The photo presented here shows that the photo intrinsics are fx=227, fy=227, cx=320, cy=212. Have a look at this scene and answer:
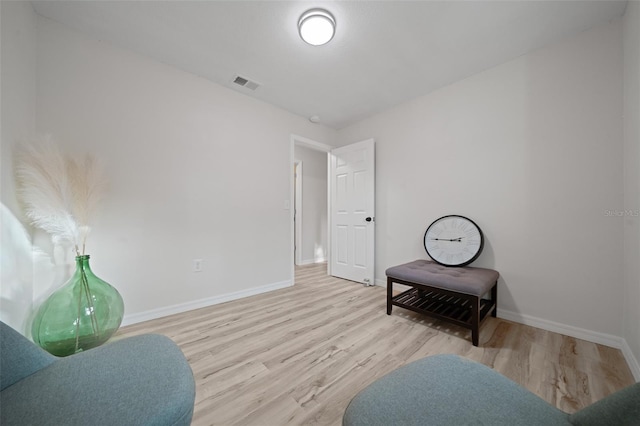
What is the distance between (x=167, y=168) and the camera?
2.15 meters

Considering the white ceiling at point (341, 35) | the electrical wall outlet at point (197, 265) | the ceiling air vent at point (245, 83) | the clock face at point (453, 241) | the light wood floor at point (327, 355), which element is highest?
the white ceiling at point (341, 35)

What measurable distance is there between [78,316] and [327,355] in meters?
1.62

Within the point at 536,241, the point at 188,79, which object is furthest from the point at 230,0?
the point at 536,241

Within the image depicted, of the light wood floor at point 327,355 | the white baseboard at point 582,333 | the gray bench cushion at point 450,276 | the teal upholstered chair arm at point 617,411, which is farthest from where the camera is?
the gray bench cushion at point 450,276

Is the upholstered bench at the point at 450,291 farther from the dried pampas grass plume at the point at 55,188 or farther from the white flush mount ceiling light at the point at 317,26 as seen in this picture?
the dried pampas grass plume at the point at 55,188

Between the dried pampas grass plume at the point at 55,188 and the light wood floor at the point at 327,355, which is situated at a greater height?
the dried pampas grass plume at the point at 55,188

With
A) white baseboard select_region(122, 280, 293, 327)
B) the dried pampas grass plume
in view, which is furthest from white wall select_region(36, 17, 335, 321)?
the dried pampas grass plume

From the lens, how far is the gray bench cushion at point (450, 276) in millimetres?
1678

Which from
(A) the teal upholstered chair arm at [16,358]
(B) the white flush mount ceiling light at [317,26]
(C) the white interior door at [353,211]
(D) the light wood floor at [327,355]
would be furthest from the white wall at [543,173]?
(A) the teal upholstered chair arm at [16,358]

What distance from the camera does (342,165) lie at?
134 inches

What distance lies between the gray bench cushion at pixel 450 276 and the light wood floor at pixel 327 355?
0.38 meters

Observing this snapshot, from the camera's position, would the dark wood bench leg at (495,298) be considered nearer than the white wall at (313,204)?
Yes

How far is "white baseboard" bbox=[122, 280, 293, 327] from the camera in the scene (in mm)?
1954

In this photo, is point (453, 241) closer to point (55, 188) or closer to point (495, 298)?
point (495, 298)
